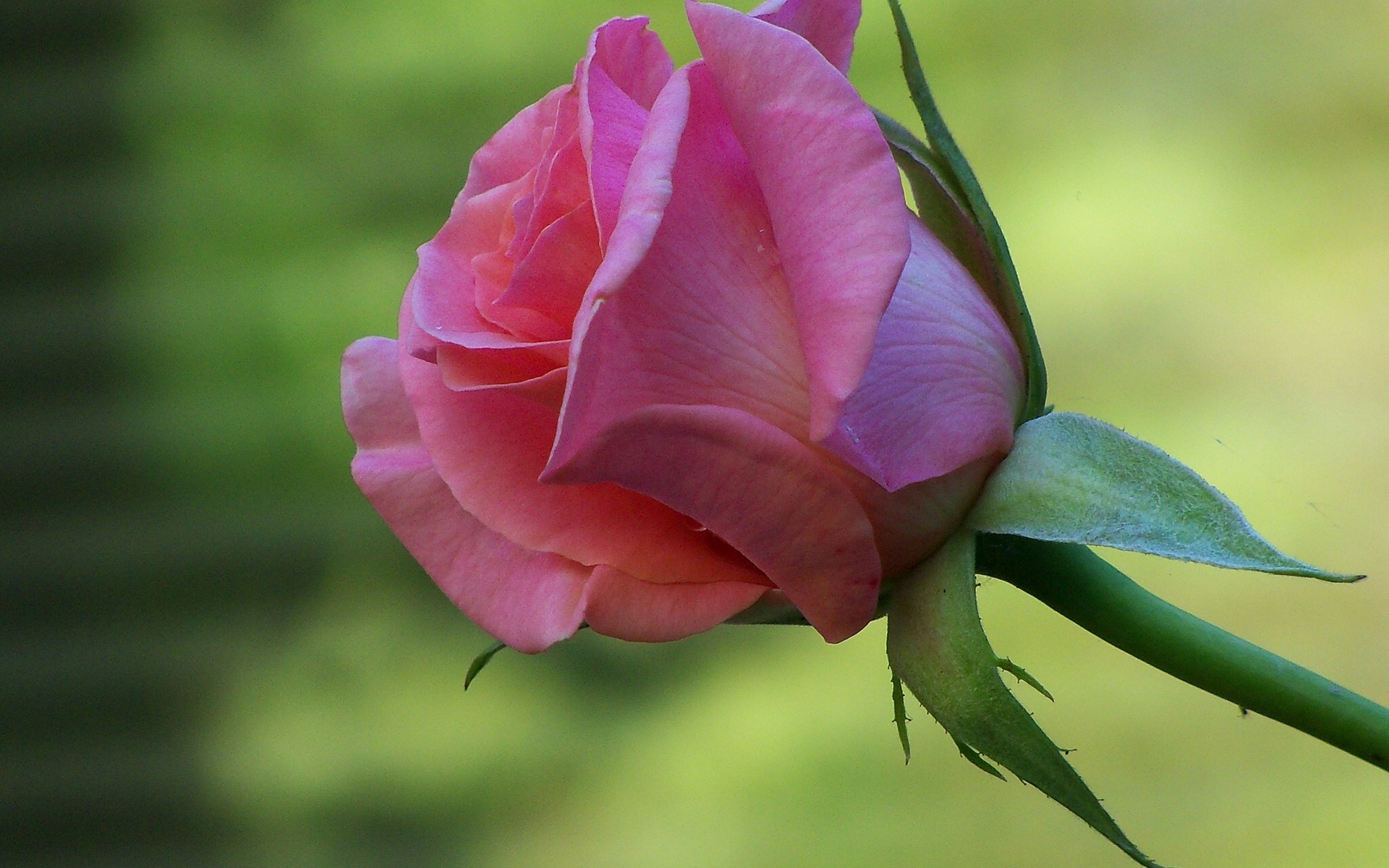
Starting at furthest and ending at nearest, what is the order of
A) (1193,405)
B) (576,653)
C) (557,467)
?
(576,653) < (1193,405) < (557,467)

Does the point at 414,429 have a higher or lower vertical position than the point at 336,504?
higher

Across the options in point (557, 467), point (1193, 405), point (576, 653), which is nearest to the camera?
point (557, 467)

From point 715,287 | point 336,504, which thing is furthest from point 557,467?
point 336,504

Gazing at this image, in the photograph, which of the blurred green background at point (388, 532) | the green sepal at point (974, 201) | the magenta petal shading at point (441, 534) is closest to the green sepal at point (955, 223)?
the green sepal at point (974, 201)

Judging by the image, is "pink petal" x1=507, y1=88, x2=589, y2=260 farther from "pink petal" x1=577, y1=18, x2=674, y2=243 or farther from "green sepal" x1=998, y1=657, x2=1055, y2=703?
"green sepal" x1=998, y1=657, x2=1055, y2=703

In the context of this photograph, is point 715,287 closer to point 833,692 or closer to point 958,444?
point 958,444

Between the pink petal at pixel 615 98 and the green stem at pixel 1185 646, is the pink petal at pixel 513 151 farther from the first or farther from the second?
the green stem at pixel 1185 646

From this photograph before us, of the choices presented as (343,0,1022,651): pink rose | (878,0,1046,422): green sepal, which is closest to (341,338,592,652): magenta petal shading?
(343,0,1022,651): pink rose
